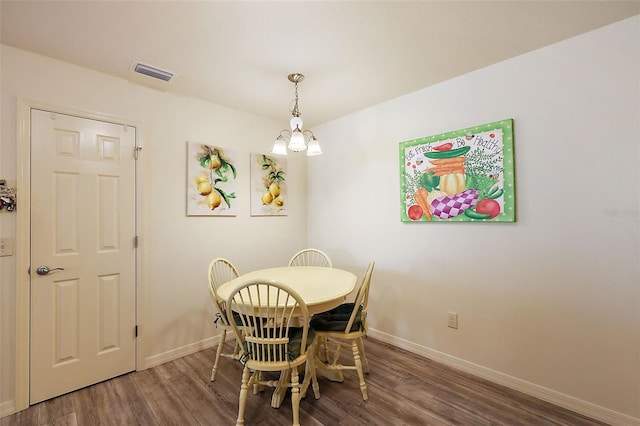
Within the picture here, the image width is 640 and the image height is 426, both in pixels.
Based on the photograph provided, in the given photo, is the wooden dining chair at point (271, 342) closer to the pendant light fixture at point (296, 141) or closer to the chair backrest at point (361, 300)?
the chair backrest at point (361, 300)

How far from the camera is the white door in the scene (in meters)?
1.96

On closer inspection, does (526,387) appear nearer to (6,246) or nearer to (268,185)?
(268,185)

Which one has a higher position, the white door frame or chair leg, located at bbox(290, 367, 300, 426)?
the white door frame

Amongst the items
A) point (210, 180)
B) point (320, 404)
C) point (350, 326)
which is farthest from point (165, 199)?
point (320, 404)

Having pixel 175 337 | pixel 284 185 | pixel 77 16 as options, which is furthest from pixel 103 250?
pixel 284 185

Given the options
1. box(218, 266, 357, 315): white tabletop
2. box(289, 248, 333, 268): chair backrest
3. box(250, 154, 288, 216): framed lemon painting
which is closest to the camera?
box(218, 266, 357, 315): white tabletop

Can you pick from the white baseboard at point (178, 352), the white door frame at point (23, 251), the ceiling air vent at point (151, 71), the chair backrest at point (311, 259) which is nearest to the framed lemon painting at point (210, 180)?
the ceiling air vent at point (151, 71)

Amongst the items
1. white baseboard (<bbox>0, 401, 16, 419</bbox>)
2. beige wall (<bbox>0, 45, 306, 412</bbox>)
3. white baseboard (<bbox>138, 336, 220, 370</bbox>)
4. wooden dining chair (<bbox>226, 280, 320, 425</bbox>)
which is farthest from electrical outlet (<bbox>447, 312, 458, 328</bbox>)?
white baseboard (<bbox>0, 401, 16, 419</bbox>)

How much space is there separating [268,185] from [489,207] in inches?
88.1

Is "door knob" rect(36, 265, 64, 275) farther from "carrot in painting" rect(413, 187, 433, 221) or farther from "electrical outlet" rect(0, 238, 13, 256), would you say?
"carrot in painting" rect(413, 187, 433, 221)

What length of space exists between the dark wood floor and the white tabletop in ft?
2.30

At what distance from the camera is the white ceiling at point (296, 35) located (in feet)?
5.15

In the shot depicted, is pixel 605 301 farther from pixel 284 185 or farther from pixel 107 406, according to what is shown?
pixel 107 406

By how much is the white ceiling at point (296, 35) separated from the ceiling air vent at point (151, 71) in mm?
56
